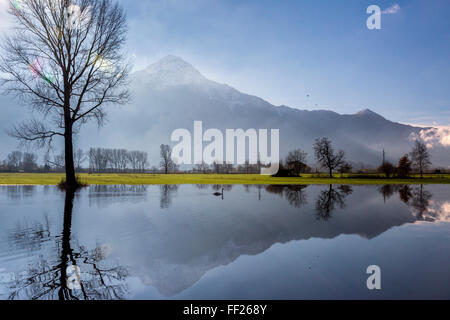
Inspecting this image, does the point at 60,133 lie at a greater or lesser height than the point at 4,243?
greater

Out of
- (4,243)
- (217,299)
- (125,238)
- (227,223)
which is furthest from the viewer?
(227,223)

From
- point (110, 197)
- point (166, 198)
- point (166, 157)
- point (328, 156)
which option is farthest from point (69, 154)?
point (166, 157)

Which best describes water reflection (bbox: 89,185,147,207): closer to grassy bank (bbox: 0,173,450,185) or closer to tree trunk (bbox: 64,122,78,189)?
tree trunk (bbox: 64,122,78,189)

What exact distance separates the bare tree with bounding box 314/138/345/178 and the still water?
6556 centimetres

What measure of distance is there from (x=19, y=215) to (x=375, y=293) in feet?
35.2

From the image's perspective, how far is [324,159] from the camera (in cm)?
7138

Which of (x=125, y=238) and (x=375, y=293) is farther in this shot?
(x=125, y=238)

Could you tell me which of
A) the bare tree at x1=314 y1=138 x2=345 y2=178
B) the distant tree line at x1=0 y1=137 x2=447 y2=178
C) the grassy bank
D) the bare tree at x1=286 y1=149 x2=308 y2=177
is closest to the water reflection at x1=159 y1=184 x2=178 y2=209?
the grassy bank

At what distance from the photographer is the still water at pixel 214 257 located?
3512 millimetres

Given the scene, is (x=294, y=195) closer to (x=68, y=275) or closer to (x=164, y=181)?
(x=68, y=275)

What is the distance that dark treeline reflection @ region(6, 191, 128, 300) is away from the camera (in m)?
3.31

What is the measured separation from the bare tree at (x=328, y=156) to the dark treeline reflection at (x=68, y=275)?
72678 mm

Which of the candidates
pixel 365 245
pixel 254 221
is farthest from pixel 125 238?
pixel 365 245
